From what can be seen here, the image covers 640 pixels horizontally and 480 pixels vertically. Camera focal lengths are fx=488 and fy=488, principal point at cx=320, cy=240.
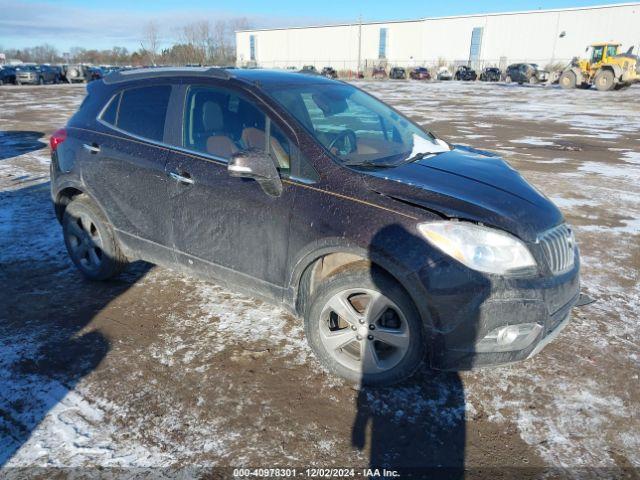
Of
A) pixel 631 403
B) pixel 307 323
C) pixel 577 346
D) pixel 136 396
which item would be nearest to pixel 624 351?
pixel 577 346

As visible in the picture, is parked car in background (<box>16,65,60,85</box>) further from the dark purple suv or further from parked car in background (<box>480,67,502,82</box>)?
the dark purple suv

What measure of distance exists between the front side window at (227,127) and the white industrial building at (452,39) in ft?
227

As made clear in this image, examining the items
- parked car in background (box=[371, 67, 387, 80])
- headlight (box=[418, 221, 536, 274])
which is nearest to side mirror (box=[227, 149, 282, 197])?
headlight (box=[418, 221, 536, 274])

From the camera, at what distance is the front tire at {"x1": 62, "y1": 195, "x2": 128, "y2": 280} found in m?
4.14

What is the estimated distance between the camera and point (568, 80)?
36250 mm

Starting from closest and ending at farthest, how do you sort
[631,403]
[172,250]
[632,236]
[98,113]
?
1. [631,403]
2. [172,250]
3. [98,113]
4. [632,236]

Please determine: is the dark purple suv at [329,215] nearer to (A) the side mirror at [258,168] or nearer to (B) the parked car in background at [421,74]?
(A) the side mirror at [258,168]

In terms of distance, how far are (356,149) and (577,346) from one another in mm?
2091

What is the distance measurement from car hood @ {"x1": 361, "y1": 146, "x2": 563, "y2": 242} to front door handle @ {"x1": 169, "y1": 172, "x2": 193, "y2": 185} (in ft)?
4.25

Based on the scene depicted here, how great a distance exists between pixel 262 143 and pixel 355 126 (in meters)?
0.84

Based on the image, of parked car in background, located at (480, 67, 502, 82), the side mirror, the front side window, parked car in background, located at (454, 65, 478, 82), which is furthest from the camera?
parked car in background, located at (454, 65, 478, 82)

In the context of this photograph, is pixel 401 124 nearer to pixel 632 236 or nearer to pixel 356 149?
pixel 356 149

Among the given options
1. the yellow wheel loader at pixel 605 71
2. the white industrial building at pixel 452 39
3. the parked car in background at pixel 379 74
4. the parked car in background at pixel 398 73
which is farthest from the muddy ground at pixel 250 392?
the white industrial building at pixel 452 39

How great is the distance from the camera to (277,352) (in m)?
3.36
